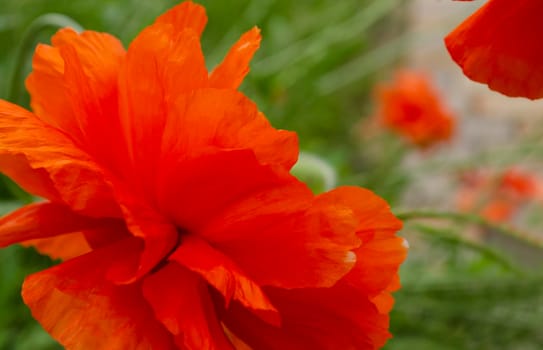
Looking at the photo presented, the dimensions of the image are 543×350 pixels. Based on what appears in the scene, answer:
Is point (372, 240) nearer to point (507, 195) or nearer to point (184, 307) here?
point (184, 307)

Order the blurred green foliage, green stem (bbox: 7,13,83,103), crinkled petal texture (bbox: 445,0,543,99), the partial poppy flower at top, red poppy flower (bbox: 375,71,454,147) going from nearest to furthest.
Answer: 1. crinkled petal texture (bbox: 445,0,543,99)
2. green stem (bbox: 7,13,83,103)
3. the blurred green foliage
4. the partial poppy flower at top
5. red poppy flower (bbox: 375,71,454,147)

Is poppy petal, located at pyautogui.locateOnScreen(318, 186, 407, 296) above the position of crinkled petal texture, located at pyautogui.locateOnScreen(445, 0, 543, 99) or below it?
below

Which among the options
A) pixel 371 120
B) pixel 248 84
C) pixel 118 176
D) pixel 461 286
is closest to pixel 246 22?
pixel 248 84

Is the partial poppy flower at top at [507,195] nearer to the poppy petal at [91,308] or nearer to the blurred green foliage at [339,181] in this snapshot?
the blurred green foliage at [339,181]

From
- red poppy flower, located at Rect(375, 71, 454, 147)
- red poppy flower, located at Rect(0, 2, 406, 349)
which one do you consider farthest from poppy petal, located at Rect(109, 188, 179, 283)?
red poppy flower, located at Rect(375, 71, 454, 147)

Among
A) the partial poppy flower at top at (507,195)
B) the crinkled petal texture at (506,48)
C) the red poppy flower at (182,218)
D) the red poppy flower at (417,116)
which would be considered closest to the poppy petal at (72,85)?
the red poppy flower at (182,218)

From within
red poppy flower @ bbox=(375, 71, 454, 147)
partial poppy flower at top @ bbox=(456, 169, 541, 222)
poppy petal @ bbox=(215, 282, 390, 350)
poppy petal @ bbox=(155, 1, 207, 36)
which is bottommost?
partial poppy flower at top @ bbox=(456, 169, 541, 222)

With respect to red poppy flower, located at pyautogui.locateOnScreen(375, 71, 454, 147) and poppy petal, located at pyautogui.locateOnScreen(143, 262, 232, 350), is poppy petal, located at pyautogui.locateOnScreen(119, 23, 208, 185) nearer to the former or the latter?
poppy petal, located at pyautogui.locateOnScreen(143, 262, 232, 350)

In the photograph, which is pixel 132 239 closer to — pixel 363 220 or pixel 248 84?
pixel 363 220

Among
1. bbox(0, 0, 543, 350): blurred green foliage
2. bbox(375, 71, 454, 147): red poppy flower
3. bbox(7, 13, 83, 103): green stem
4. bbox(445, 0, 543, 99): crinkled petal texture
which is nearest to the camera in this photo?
bbox(445, 0, 543, 99): crinkled petal texture
